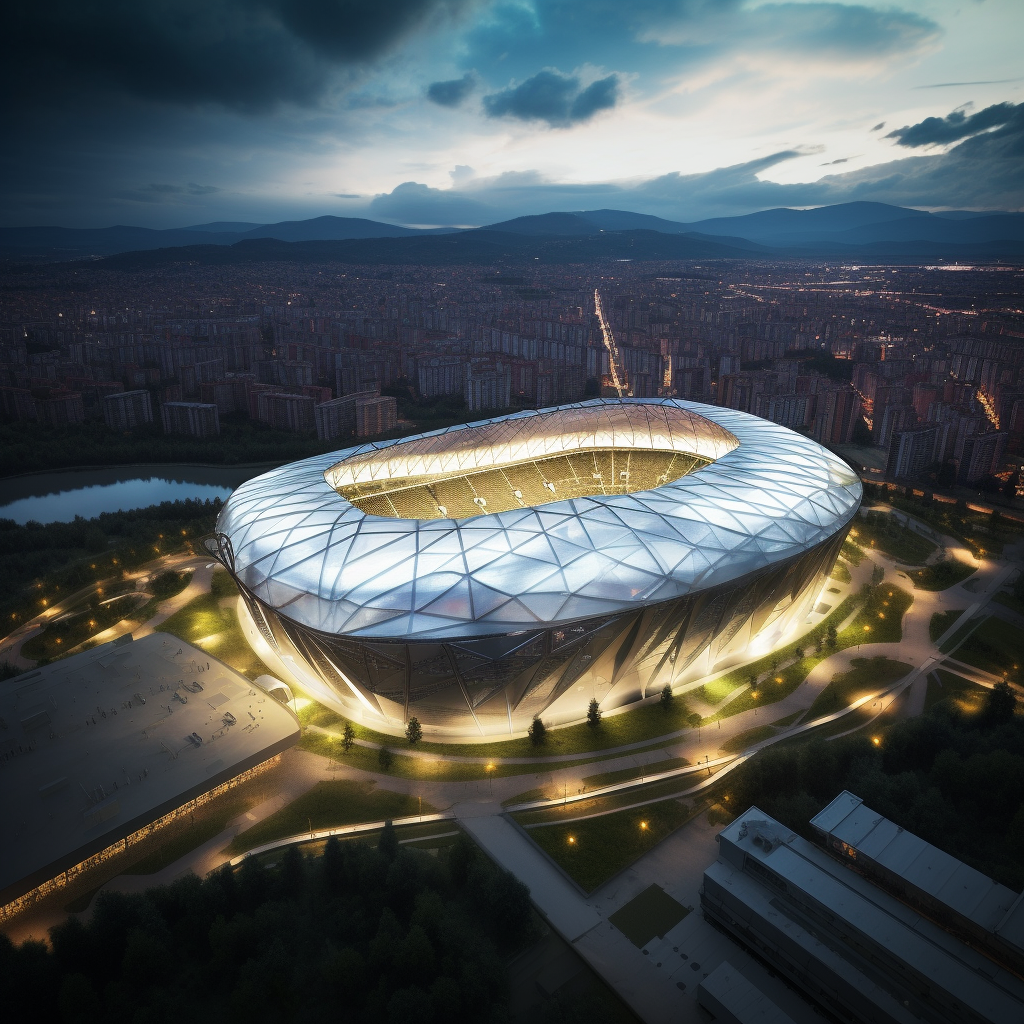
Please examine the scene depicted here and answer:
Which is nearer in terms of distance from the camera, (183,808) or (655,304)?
(183,808)

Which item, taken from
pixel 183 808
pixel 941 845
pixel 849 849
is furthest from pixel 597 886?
pixel 183 808

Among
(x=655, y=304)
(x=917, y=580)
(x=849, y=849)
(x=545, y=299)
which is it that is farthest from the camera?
(x=545, y=299)

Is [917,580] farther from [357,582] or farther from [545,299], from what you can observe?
[545,299]

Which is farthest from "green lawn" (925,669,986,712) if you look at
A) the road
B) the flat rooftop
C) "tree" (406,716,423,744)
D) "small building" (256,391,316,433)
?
"small building" (256,391,316,433)

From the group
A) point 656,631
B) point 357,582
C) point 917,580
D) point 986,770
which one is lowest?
point 917,580

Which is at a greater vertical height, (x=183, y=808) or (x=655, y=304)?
(x=655, y=304)

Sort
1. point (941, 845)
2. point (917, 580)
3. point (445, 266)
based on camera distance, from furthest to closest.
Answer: point (445, 266) → point (917, 580) → point (941, 845)

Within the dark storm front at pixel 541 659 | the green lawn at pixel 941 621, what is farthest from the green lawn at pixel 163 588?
the green lawn at pixel 941 621

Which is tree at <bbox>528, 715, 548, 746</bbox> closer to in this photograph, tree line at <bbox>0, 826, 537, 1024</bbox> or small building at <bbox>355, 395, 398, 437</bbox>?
tree line at <bbox>0, 826, 537, 1024</bbox>
